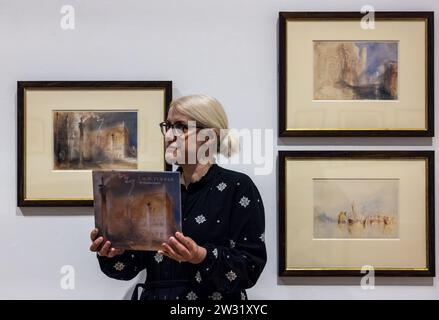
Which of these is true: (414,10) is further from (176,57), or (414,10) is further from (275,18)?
(176,57)

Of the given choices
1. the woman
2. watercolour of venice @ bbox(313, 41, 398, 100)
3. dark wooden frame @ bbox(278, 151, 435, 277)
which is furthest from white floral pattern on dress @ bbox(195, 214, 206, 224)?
watercolour of venice @ bbox(313, 41, 398, 100)

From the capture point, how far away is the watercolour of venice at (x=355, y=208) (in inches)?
39.6

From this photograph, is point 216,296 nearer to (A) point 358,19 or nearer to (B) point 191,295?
(B) point 191,295

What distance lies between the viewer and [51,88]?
1002 mm

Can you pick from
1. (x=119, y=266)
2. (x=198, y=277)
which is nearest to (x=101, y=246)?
(x=119, y=266)

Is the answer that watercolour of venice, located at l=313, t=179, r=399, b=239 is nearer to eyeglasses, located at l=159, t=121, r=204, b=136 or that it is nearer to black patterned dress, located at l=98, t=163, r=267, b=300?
black patterned dress, located at l=98, t=163, r=267, b=300

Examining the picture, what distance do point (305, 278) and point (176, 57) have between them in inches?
20.7

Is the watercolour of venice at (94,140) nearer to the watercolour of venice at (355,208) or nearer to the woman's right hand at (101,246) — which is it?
the woman's right hand at (101,246)

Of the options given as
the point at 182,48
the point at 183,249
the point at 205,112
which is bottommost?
the point at 183,249

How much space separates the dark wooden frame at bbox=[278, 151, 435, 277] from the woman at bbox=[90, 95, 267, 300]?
12cm

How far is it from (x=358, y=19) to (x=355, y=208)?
383mm

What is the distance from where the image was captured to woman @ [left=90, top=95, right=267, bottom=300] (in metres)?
0.86

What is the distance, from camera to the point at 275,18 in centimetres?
100

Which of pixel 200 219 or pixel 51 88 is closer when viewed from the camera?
pixel 200 219
